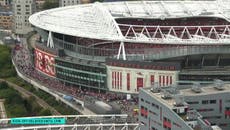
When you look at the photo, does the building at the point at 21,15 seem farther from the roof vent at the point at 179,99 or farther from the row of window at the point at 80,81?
the roof vent at the point at 179,99

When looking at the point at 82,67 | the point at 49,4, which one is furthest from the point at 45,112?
the point at 49,4

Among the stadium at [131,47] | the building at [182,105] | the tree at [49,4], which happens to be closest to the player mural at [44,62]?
the stadium at [131,47]

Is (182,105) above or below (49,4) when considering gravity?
above

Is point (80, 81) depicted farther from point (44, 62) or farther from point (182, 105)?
point (182, 105)

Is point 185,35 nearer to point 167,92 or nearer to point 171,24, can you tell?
point 171,24

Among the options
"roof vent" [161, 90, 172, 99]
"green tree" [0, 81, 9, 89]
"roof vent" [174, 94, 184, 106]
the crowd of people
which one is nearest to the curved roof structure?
the crowd of people

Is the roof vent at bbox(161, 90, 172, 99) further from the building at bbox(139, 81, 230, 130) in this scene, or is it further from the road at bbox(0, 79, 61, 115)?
the road at bbox(0, 79, 61, 115)
